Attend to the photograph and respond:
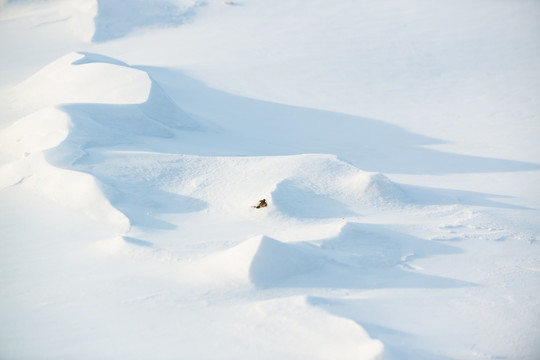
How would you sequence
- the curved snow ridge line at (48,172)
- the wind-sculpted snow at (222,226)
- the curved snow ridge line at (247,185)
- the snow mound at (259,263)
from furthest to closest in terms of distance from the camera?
the curved snow ridge line at (247,185) < the curved snow ridge line at (48,172) < the snow mound at (259,263) < the wind-sculpted snow at (222,226)

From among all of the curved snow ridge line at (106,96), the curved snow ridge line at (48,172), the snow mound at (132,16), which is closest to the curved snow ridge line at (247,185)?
the curved snow ridge line at (48,172)

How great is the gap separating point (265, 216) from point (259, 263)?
880 millimetres

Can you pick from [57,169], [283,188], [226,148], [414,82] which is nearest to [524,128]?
[414,82]

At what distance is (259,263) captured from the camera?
3135 mm

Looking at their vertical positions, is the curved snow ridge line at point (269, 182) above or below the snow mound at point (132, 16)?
below

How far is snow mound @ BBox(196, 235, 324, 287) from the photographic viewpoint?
312cm

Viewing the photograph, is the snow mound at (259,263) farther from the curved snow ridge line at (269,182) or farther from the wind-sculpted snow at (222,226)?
the curved snow ridge line at (269,182)

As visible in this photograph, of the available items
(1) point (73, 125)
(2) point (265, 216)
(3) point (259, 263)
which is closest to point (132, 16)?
(1) point (73, 125)

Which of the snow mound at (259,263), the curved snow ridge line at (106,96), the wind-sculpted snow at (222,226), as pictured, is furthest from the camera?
the curved snow ridge line at (106,96)

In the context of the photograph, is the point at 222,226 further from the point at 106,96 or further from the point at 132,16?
the point at 132,16

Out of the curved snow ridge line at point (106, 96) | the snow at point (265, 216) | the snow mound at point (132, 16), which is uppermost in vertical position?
the snow mound at point (132, 16)

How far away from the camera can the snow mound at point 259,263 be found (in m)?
3.12

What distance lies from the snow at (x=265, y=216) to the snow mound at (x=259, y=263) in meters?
0.01

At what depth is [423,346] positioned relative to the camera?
2.63m
